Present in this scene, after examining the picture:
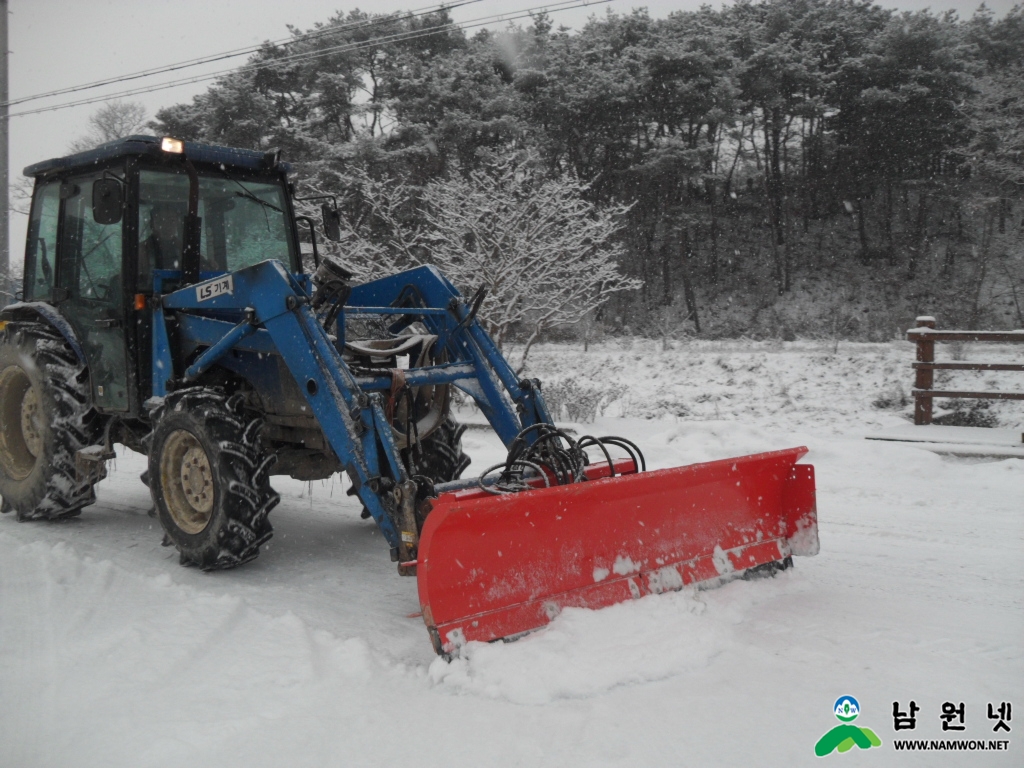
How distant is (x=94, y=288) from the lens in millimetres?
5566

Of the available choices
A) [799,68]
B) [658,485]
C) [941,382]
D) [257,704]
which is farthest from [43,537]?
[799,68]

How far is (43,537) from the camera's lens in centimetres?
539

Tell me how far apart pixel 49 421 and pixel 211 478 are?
→ 1.82m

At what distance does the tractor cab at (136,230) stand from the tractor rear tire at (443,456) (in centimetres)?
162

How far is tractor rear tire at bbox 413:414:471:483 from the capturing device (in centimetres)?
546

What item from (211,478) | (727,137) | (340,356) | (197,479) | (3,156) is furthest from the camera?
(727,137)

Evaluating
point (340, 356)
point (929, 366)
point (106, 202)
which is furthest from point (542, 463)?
point (929, 366)

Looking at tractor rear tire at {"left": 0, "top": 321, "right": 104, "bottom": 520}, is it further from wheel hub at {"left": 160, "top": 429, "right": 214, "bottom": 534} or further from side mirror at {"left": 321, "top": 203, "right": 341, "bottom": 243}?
side mirror at {"left": 321, "top": 203, "right": 341, "bottom": 243}

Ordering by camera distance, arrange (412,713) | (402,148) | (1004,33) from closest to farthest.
Answer: (412,713)
(402,148)
(1004,33)

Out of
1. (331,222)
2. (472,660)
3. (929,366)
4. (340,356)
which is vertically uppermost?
(331,222)

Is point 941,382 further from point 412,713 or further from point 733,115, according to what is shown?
point 733,115

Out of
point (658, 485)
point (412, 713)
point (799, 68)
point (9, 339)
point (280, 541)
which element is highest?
point (799, 68)

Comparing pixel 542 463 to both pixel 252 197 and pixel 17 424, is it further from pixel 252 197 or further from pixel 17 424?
pixel 17 424

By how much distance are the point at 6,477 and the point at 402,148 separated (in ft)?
53.2
